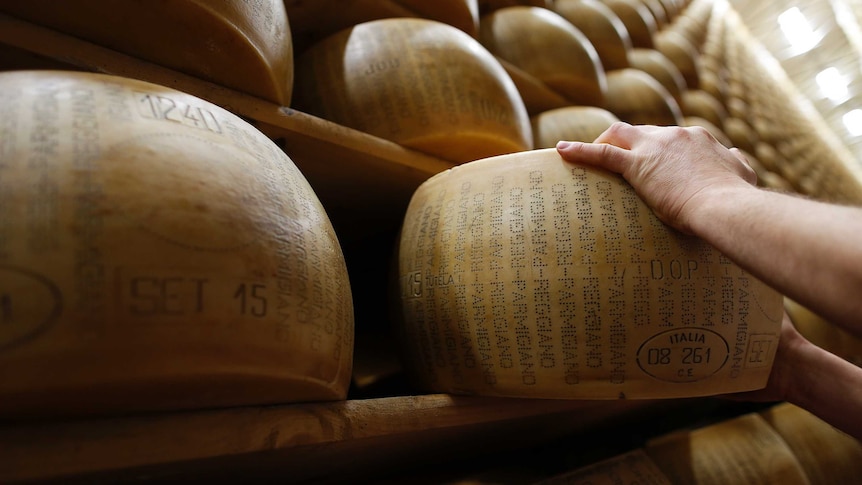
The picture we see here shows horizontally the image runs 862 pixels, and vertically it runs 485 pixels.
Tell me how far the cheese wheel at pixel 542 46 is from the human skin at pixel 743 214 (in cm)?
69

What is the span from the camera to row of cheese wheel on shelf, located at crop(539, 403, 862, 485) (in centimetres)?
78

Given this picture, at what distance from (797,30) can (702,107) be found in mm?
1664

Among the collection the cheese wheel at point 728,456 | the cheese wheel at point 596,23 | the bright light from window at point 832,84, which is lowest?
the cheese wheel at point 728,456

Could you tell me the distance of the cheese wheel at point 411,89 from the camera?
0.77m

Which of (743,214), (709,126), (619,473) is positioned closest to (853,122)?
(709,126)

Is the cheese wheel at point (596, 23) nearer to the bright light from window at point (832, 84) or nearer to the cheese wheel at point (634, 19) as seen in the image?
the cheese wheel at point (634, 19)

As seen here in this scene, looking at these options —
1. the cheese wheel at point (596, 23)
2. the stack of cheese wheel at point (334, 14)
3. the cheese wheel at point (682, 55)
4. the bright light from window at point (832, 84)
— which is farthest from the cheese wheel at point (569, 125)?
the bright light from window at point (832, 84)

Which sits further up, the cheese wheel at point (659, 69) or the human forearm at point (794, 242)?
the cheese wheel at point (659, 69)

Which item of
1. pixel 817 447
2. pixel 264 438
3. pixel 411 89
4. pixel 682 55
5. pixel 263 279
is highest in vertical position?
pixel 682 55

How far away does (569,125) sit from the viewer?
1.19m

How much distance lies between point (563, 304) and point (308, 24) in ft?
2.06

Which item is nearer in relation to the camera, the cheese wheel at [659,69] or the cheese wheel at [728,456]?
the cheese wheel at [728,456]

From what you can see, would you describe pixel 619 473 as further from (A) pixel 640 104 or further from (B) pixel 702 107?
(B) pixel 702 107

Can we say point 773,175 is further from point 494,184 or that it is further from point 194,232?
point 194,232
